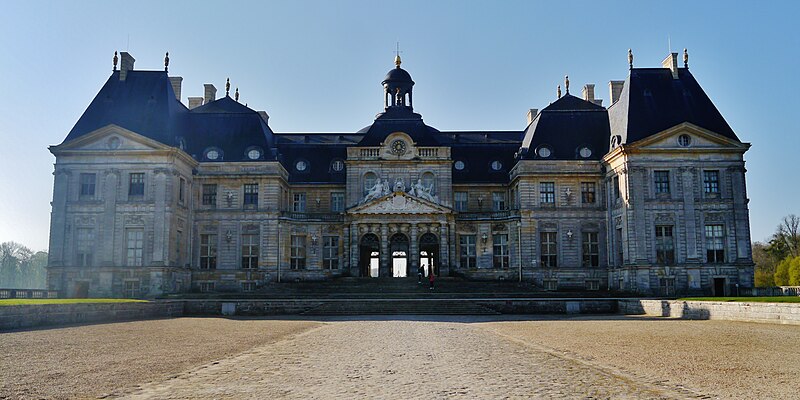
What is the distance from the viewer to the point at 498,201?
2192 inches

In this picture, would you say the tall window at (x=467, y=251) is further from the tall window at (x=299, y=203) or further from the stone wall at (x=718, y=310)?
the stone wall at (x=718, y=310)

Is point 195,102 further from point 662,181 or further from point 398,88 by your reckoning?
point 662,181

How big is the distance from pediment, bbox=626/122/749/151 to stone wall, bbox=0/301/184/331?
→ 30.4 meters

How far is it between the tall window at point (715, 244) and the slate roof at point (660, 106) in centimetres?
636

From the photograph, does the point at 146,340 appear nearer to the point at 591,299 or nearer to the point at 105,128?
the point at 591,299

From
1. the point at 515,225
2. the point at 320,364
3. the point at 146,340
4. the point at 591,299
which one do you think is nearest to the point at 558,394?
the point at 320,364

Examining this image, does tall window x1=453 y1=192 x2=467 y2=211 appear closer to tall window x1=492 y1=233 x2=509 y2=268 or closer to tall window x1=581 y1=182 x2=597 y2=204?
tall window x1=492 y1=233 x2=509 y2=268

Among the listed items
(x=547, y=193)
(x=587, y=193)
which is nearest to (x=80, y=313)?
(x=547, y=193)

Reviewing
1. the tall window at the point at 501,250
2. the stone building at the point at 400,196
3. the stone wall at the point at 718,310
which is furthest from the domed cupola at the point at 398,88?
the stone wall at the point at 718,310

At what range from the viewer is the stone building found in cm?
4638

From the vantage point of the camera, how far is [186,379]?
12641 mm

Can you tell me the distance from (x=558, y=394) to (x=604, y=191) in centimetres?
4255

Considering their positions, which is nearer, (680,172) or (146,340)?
(146,340)

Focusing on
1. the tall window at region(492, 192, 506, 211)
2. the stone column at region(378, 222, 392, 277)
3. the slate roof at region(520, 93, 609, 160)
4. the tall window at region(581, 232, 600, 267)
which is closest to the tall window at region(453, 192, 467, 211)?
the tall window at region(492, 192, 506, 211)
